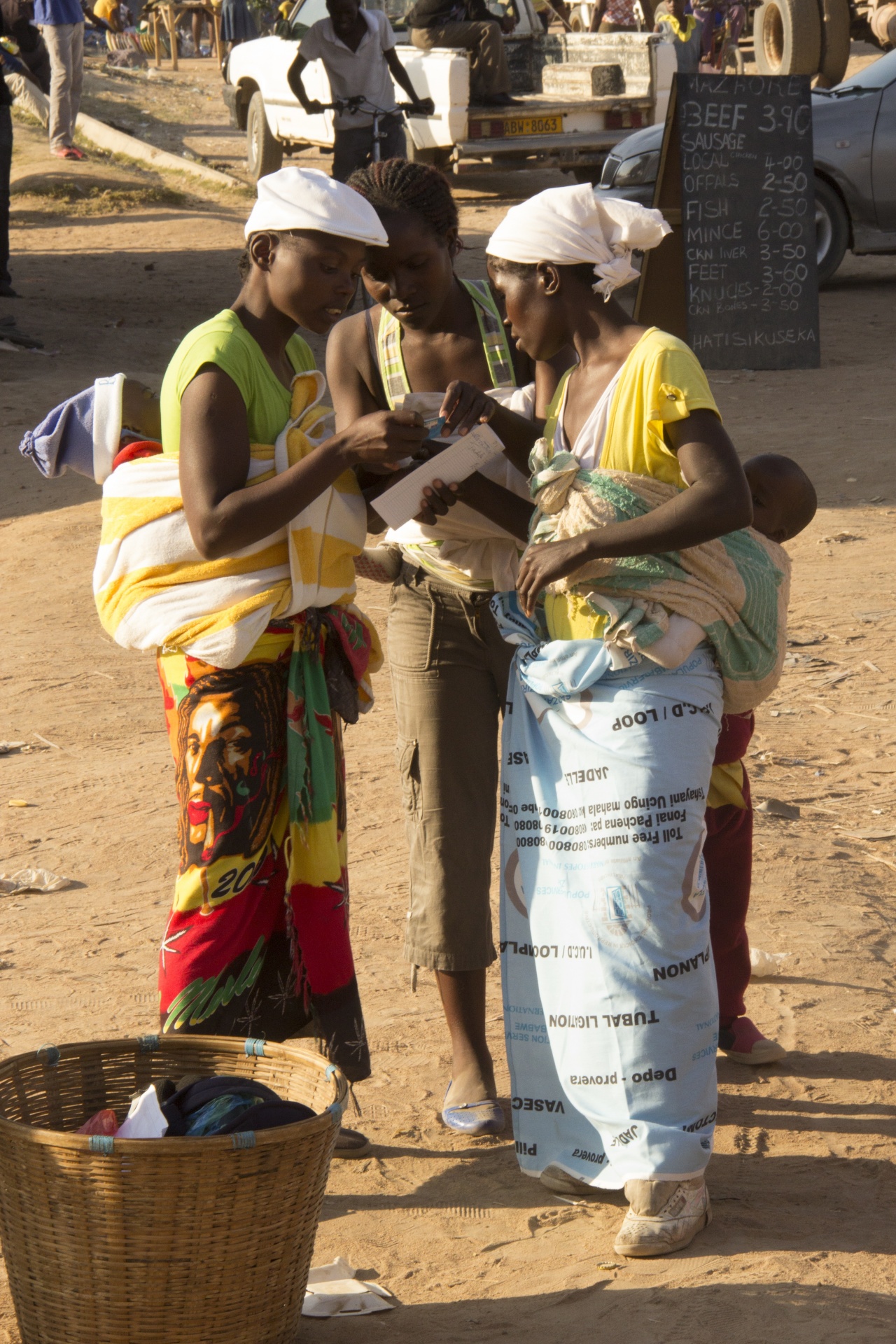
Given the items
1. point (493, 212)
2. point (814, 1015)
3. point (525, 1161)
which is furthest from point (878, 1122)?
point (493, 212)

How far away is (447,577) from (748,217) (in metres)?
7.65

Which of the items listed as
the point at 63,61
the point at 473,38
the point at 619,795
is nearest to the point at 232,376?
the point at 619,795

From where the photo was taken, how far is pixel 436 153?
15.0 m

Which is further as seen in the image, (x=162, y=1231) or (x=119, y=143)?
(x=119, y=143)

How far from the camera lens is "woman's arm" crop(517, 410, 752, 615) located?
2.63 metres

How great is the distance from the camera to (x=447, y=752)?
3264mm

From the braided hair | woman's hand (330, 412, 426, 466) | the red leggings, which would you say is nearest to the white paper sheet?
woman's hand (330, 412, 426, 466)

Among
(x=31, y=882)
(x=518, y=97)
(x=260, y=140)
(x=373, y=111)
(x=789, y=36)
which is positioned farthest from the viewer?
(x=789, y=36)

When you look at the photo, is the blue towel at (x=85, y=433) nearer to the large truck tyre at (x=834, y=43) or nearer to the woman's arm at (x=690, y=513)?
the woman's arm at (x=690, y=513)

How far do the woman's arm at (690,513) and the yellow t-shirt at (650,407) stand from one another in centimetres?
3

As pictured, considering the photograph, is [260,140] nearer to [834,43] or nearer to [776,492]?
[834,43]

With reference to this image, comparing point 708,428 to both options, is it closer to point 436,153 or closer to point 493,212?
point 436,153

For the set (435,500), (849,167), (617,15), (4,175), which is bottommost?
(435,500)

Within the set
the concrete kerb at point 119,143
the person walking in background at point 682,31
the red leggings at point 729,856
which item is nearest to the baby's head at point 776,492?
the red leggings at point 729,856
